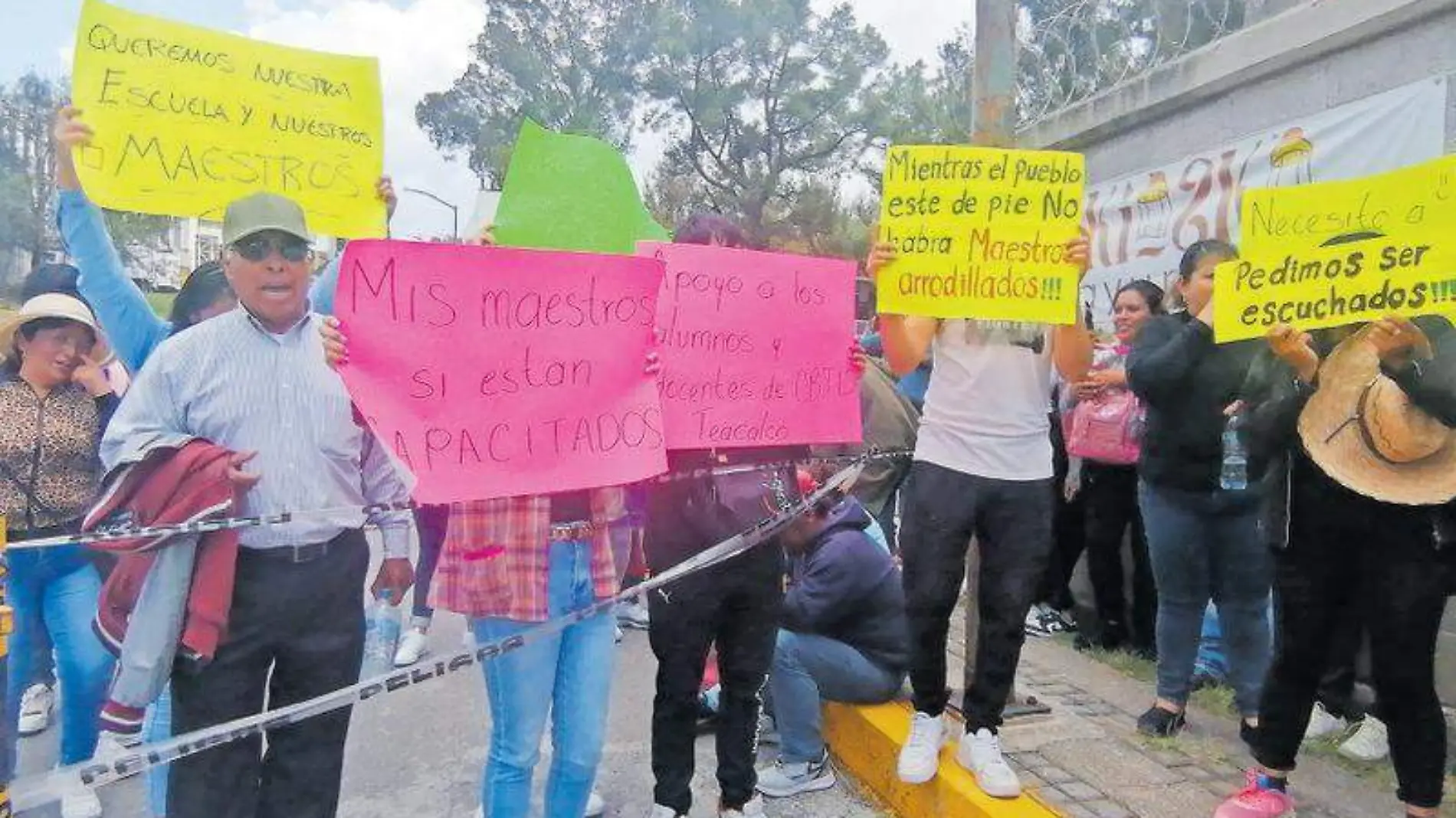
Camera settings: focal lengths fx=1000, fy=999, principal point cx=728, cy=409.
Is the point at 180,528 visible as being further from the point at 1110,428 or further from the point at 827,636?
the point at 1110,428

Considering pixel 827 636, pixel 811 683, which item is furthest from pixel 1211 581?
pixel 811 683

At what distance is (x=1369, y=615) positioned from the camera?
113 inches

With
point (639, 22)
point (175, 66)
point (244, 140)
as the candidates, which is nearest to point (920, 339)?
point (244, 140)

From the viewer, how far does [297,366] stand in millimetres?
2406

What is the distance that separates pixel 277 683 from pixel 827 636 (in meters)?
2.14

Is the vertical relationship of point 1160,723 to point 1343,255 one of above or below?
below

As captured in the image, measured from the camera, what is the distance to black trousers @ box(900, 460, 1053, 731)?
10.2 feet

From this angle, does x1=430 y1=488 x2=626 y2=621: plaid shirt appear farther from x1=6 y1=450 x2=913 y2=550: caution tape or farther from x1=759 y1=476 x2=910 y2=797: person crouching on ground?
x1=759 y1=476 x2=910 y2=797: person crouching on ground

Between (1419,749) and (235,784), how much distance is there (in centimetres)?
316

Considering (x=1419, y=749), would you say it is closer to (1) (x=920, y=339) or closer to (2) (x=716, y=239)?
(1) (x=920, y=339)

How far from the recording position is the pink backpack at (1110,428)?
16.1ft

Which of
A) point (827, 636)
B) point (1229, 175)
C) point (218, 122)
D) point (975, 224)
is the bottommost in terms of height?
point (827, 636)

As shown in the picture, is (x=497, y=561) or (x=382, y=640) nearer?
(x=497, y=561)

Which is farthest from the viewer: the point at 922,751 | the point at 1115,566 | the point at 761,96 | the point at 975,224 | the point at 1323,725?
the point at 761,96
